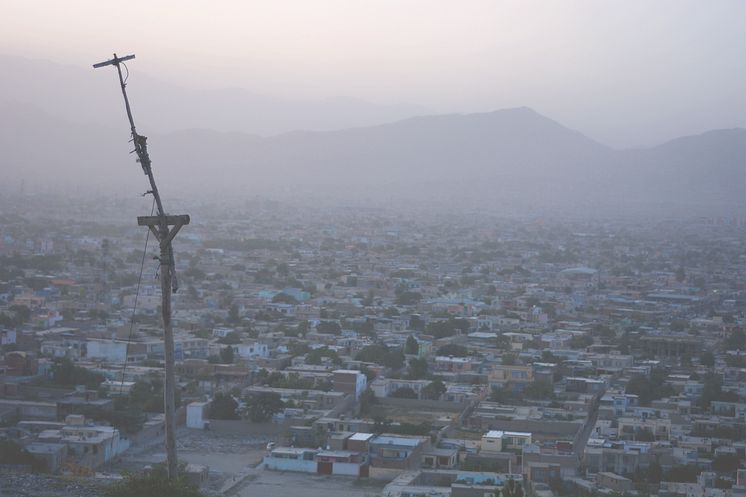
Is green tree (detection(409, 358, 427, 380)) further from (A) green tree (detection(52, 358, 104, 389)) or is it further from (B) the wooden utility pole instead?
(B) the wooden utility pole

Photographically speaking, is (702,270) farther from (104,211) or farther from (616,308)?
(104,211)

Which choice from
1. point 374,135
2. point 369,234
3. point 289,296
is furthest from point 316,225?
point 374,135

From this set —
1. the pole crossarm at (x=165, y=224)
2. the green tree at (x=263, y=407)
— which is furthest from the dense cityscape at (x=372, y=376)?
the pole crossarm at (x=165, y=224)

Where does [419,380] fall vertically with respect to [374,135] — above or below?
below

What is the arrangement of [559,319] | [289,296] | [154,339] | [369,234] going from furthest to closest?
[369,234], [289,296], [559,319], [154,339]

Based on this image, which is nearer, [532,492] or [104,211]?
[532,492]

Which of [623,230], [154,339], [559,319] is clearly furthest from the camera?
[623,230]

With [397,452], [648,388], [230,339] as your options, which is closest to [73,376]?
[230,339]

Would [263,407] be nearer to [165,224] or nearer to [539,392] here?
[539,392]
